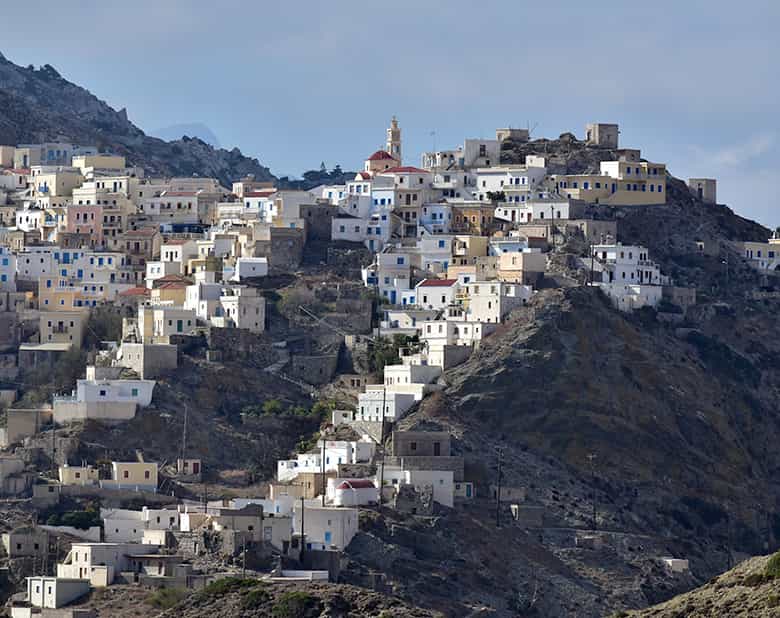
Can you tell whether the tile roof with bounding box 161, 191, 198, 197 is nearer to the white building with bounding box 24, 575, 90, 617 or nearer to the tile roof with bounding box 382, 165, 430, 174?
the tile roof with bounding box 382, 165, 430, 174

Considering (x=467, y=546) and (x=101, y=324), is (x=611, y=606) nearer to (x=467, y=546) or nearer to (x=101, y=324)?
(x=467, y=546)

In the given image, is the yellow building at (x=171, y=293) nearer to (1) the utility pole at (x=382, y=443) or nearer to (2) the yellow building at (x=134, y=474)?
(1) the utility pole at (x=382, y=443)

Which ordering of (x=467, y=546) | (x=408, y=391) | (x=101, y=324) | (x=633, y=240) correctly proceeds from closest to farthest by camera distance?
(x=467, y=546)
(x=408, y=391)
(x=101, y=324)
(x=633, y=240)

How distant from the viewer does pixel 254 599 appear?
87750 millimetres

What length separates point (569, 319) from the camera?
359 ft

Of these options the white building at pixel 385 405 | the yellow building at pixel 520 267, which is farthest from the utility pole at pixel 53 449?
the yellow building at pixel 520 267

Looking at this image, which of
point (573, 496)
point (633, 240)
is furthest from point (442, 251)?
point (573, 496)

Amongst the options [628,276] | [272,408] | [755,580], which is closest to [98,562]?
[272,408]

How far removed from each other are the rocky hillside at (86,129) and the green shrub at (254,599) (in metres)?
54.8

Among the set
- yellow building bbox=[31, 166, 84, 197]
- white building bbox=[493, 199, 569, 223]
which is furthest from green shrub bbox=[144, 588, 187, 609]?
yellow building bbox=[31, 166, 84, 197]

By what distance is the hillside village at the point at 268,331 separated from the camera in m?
96.2

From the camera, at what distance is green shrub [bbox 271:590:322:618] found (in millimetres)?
86562

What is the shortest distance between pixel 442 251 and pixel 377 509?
21302 mm

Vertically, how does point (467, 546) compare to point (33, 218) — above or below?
below
